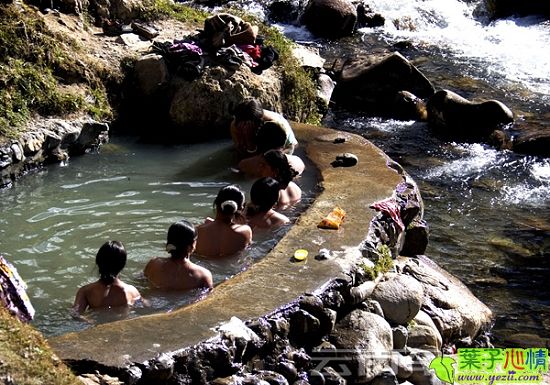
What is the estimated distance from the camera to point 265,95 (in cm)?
1134

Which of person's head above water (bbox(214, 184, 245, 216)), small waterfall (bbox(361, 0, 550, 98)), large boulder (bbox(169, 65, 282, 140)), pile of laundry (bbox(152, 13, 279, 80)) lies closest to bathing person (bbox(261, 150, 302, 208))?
person's head above water (bbox(214, 184, 245, 216))

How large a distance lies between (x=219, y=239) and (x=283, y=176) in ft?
4.31

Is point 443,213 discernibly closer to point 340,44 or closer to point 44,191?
point 44,191

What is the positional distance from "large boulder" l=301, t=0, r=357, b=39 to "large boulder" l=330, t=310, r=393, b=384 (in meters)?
12.5

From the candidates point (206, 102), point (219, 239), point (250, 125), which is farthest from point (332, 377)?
point (206, 102)

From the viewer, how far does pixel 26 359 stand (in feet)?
14.5

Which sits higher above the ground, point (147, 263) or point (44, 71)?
point (44, 71)

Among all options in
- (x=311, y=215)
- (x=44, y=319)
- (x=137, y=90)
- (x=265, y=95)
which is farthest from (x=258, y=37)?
(x=44, y=319)

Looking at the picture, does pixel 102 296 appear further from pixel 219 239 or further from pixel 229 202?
pixel 229 202

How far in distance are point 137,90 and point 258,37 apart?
2053mm

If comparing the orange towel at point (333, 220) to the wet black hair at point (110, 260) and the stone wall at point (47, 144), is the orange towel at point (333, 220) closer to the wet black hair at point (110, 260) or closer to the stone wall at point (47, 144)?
the wet black hair at point (110, 260)

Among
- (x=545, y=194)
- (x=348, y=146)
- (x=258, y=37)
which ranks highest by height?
(x=258, y=37)

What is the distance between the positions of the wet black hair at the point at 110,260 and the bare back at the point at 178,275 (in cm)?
47

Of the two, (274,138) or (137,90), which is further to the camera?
(137,90)
